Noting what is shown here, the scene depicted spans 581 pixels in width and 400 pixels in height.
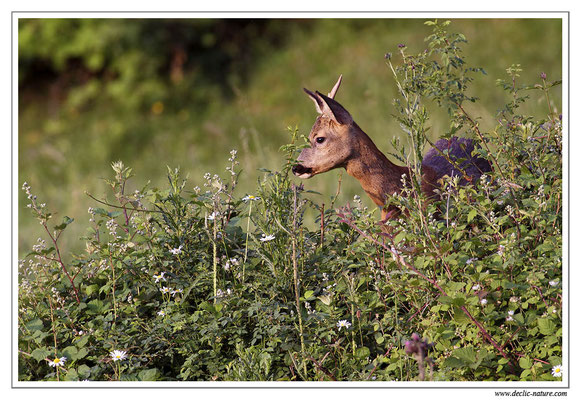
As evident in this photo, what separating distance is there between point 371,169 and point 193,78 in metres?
7.37

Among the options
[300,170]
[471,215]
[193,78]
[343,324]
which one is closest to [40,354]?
[343,324]

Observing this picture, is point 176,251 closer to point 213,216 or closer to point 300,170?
point 213,216

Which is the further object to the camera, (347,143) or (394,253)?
(347,143)

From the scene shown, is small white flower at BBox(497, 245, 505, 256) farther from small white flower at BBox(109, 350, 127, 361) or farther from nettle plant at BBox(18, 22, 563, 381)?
small white flower at BBox(109, 350, 127, 361)

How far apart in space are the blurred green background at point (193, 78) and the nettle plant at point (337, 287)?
452 cm

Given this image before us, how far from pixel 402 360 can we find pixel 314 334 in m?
0.38

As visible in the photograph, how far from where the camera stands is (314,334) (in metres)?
3.25

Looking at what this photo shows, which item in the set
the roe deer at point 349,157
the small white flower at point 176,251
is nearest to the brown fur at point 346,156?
the roe deer at point 349,157

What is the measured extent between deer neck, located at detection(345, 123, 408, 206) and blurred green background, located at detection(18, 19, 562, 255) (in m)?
4.48

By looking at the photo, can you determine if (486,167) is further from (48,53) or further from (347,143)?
(48,53)

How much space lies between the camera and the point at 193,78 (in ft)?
35.0

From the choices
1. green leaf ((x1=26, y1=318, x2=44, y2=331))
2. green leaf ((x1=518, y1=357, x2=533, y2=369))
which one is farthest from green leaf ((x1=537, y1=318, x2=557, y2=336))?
green leaf ((x1=26, y1=318, x2=44, y2=331))
